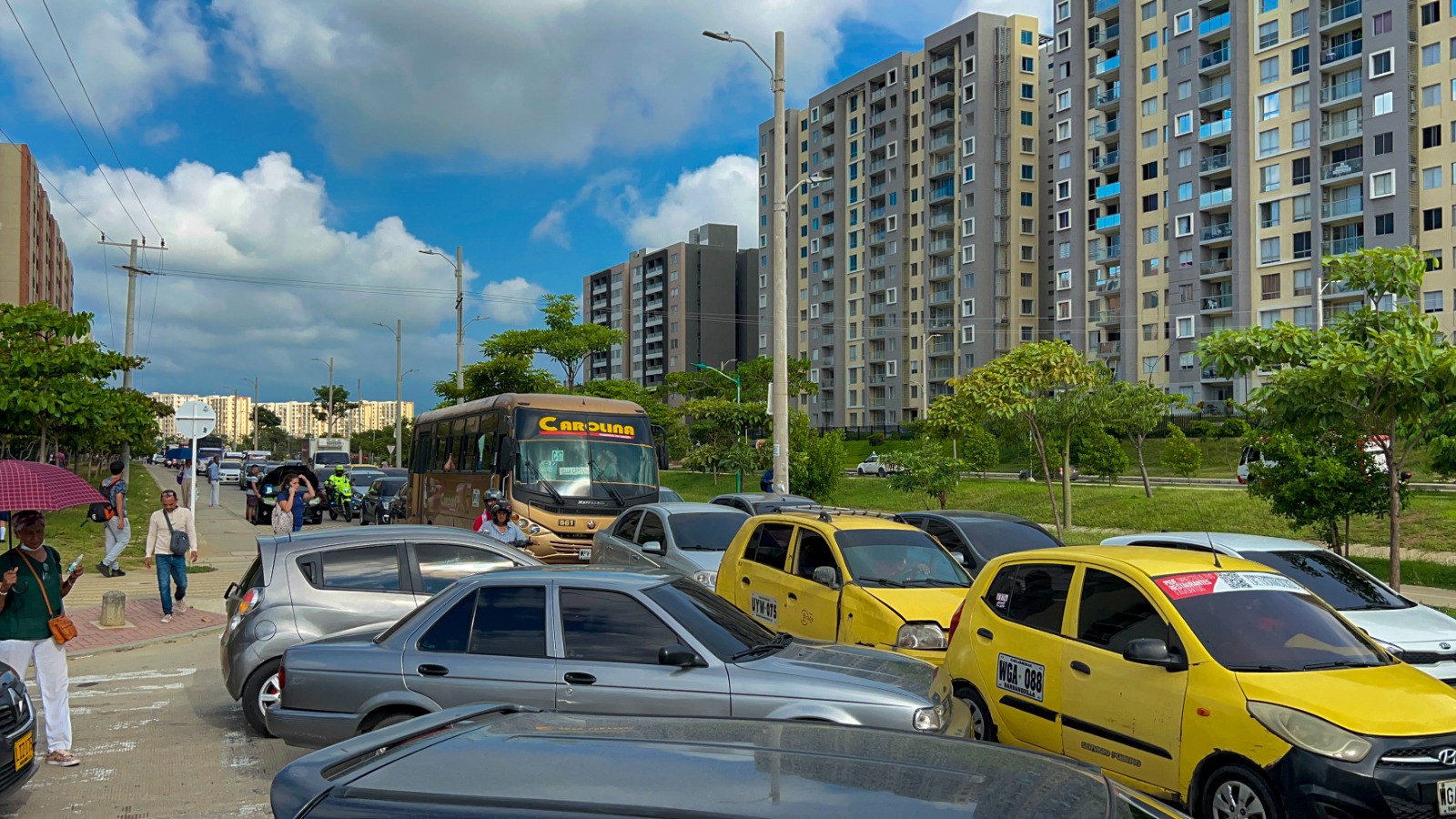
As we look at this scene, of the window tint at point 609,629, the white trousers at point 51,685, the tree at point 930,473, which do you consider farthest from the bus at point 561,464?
the window tint at point 609,629

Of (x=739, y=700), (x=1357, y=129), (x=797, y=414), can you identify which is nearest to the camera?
(x=739, y=700)

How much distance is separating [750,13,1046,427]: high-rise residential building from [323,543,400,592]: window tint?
65823 millimetres

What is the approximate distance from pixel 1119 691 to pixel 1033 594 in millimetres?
1110

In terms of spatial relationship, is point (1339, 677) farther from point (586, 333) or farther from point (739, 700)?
point (586, 333)

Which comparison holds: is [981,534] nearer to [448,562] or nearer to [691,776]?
[448,562]

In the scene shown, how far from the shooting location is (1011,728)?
7.18 meters

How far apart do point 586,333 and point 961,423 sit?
2910 centimetres

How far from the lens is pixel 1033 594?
292 inches

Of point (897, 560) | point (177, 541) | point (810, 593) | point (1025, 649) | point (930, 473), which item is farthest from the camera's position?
point (930, 473)

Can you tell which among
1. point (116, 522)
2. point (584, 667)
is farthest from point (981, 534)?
point (116, 522)

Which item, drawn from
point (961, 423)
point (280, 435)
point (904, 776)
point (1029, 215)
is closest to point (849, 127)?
point (1029, 215)

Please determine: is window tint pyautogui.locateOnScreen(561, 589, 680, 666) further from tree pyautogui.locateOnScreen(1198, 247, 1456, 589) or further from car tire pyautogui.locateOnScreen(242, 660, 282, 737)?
tree pyautogui.locateOnScreen(1198, 247, 1456, 589)

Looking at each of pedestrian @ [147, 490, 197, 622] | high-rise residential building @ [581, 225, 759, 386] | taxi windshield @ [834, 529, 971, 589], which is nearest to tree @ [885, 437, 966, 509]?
taxi windshield @ [834, 529, 971, 589]

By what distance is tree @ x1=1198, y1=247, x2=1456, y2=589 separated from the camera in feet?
42.7
